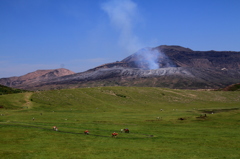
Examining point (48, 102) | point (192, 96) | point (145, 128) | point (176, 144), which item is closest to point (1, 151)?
point (176, 144)

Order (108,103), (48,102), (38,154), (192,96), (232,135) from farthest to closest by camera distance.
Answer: (192,96), (108,103), (48,102), (232,135), (38,154)

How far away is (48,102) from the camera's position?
362 ft

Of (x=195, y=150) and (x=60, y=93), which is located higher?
(x=60, y=93)

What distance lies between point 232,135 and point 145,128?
16044 mm

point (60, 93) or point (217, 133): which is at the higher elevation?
point (60, 93)

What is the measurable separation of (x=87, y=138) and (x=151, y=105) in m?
79.3

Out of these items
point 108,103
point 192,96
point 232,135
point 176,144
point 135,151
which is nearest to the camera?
point 135,151

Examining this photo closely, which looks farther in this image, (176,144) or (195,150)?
(176,144)

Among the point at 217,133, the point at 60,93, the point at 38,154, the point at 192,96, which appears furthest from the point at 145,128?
the point at 192,96

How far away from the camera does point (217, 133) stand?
171 ft

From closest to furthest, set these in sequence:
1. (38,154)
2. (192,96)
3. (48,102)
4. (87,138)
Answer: (38,154)
(87,138)
(48,102)
(192,96)

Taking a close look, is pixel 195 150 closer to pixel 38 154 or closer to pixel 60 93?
pixel 38 154

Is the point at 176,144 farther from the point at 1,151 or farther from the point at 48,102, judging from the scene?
the point at 48,102

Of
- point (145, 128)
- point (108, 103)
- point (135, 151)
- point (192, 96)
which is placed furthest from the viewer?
point (192, 96)
